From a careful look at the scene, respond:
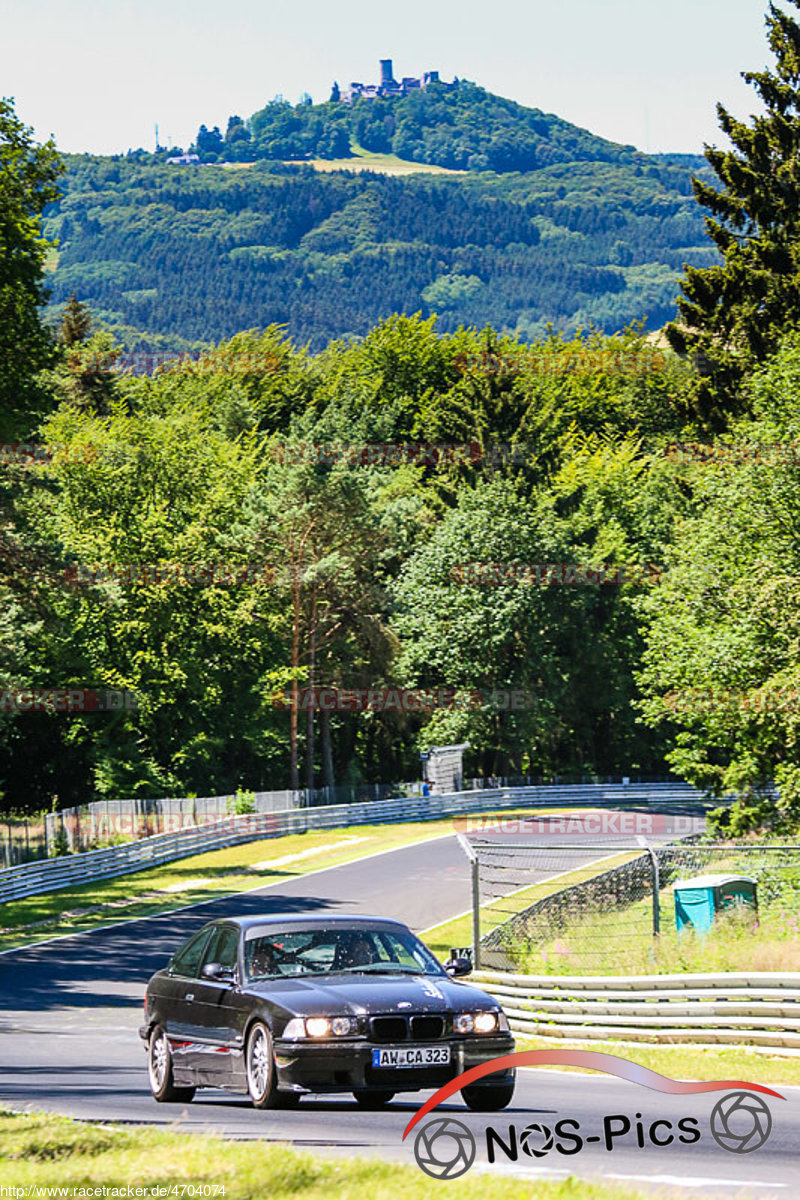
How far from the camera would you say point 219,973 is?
1184 cm

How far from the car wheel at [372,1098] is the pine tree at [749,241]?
4097 cm

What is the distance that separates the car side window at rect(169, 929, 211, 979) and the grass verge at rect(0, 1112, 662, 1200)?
3092 mm

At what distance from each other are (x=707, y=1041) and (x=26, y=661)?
41.8m

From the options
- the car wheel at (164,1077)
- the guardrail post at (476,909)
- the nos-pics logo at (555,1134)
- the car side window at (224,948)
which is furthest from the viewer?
the guardrail post at (476,909)

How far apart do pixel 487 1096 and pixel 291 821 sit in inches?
1844

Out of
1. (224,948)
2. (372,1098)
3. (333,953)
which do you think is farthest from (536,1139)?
(224,948)

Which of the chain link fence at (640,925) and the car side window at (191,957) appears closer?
the car side window at (191,957)

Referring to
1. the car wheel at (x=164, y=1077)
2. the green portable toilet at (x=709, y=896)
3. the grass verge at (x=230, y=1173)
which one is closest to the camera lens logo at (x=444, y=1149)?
the grass verge at (x=230, y=1173)

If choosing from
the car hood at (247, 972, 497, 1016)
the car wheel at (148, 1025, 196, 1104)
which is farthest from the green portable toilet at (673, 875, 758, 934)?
the car hood at (247, 972, 497, 1016)

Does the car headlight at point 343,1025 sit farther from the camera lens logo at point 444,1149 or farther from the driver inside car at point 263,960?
the driver inside car at point 263,960

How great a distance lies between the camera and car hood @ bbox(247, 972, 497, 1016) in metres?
10.5

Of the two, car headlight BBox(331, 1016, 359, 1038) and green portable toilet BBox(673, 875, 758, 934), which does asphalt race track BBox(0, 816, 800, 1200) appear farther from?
green portable toilet BBox(673, 875, 758, 934)

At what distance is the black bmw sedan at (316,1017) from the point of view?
10398 mm

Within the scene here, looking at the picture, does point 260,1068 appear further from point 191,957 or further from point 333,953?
point 191,957
